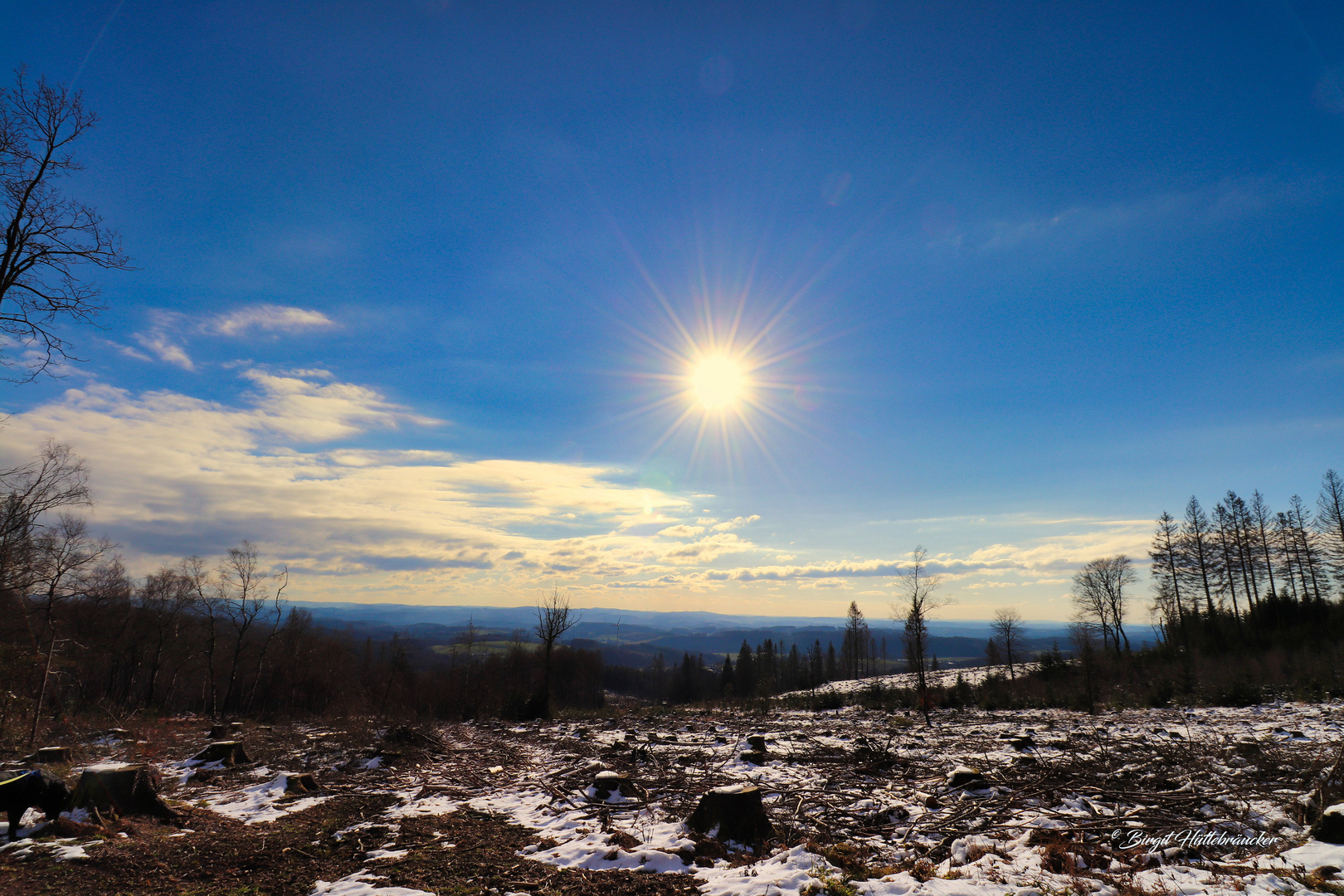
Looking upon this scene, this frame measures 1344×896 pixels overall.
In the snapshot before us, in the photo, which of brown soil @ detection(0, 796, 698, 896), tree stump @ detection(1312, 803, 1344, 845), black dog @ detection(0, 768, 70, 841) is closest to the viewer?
tree stump @ detection(1312, 803, 1344, 845)

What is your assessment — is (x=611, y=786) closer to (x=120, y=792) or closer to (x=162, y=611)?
(x=120, y=792)

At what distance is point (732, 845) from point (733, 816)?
0.43 meters

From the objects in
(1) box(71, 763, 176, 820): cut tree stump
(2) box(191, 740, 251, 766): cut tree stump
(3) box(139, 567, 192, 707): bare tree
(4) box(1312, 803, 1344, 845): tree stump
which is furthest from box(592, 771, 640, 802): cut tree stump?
(3) box(139, 567, 192, 707): bare tree

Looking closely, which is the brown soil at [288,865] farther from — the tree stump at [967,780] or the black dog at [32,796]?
the tree stump at [967,780]

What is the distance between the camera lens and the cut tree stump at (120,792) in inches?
366

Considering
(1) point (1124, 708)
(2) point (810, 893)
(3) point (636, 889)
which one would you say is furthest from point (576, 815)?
(1) point (1124, 708)

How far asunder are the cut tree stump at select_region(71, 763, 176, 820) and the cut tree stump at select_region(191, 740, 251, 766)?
6.45 metres

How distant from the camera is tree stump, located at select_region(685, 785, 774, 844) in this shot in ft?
28.5

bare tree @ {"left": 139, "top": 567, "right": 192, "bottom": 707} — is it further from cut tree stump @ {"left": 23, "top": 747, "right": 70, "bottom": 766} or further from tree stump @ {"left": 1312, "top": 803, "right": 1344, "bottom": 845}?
tree stump @ {"left": 1312, "top": 803, "right": 1344, "bottom": 845}

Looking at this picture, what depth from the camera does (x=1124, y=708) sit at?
2973cm

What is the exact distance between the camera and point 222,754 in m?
15.6

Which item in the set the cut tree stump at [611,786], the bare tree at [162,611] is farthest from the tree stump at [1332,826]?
the bare tree at [162,611]

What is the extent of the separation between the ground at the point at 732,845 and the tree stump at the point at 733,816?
0.33 metres

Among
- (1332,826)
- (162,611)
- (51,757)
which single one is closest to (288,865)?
(51,757)
